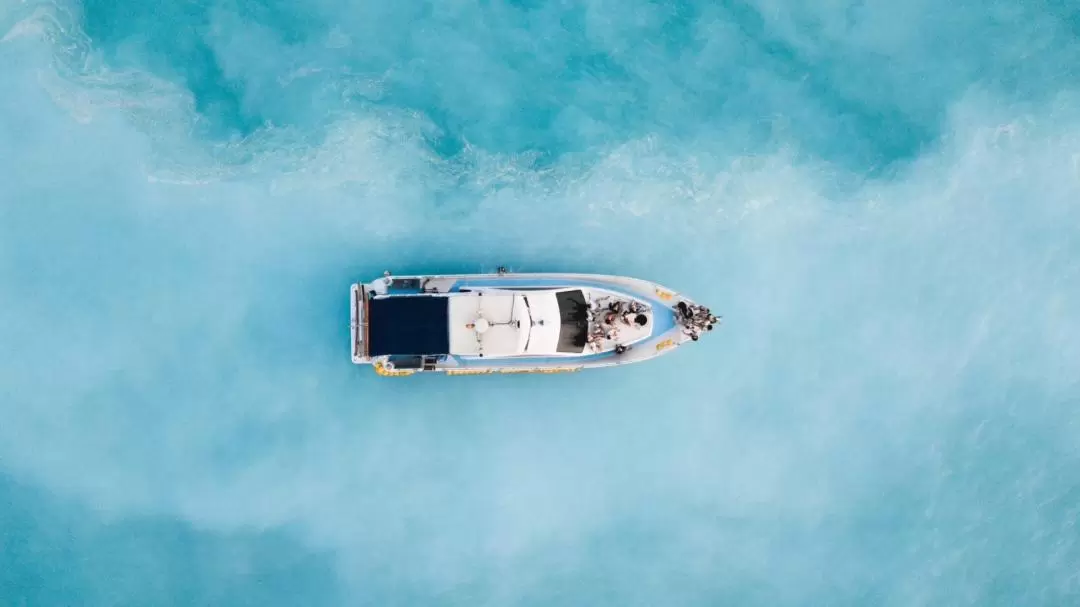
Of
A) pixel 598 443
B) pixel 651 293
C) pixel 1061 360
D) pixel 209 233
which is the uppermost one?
pixel 209 233

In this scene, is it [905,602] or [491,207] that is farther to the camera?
[905,602]

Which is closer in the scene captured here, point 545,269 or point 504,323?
point 504,323

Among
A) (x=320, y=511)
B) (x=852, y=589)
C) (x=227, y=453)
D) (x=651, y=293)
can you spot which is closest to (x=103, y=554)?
(x=227, y=453)

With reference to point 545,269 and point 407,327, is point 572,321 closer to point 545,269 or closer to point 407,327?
point 545,269

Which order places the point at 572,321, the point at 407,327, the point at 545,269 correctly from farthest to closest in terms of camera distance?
1. the point at 545,269
2. the point at 572,321
3. the point at 407,327

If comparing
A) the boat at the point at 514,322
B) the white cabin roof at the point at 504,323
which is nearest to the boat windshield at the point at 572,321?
the boat at the point at 514,322

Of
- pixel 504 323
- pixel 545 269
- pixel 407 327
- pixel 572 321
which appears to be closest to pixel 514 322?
pixel 504 323

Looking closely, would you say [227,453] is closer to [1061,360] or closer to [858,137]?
[858,137]

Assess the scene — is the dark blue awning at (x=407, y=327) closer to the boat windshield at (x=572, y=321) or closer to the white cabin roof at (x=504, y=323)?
the white cabin roof at (x=504, y=323)
